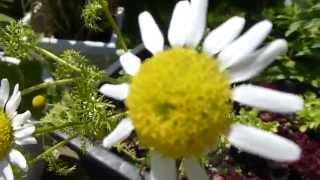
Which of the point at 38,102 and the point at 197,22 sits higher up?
the point at 197,22

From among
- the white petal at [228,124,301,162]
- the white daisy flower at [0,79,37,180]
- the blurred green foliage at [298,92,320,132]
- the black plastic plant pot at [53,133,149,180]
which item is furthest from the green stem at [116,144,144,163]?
the white petal at [228,124,301,162]

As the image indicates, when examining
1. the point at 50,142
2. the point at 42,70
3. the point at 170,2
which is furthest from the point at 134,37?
the point at 50,142

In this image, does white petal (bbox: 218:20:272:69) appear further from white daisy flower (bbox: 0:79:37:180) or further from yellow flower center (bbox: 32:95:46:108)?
yellow flower center (bbox: 32:95:46:108)

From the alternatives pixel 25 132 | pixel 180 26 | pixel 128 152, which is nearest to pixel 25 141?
pixel 25 132

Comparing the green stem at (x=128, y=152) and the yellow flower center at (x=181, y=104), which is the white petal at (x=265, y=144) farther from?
the green stem at (x=128, y=152)

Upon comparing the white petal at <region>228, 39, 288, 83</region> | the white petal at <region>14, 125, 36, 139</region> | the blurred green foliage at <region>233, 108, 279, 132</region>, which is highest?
the white petal at <region>228, 39, 288, 83</region>

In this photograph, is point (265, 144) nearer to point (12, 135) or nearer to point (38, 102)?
point (12, 135)

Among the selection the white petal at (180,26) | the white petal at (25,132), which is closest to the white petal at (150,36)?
the white petal at (180,26)
